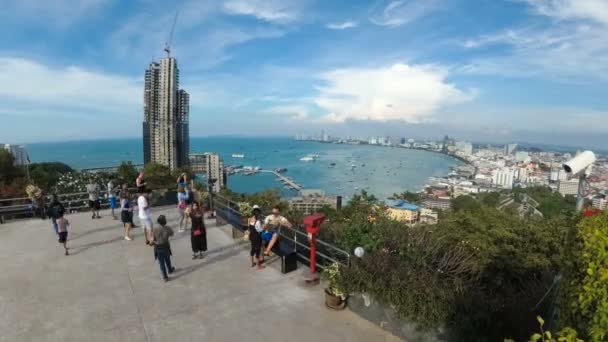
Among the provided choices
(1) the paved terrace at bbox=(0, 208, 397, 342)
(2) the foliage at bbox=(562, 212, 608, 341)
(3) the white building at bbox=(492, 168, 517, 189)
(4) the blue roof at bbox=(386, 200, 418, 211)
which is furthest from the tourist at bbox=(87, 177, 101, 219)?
(3) the white building at bbox=(492, 168, 517, 189)

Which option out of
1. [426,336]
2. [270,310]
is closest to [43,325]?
[270,310]

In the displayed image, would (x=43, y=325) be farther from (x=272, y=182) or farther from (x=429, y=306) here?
(x=272, y=182)

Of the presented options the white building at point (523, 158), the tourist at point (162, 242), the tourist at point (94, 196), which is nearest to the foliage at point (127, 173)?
the tourist at point (94, 196)

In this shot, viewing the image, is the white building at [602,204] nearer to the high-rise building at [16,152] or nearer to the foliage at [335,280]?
the foliage at [335,280]

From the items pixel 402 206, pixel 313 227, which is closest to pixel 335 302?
pixel 313 227

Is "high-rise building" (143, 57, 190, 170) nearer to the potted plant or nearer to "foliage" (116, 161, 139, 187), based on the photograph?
"foliage" (116, 161, 139, 187)
